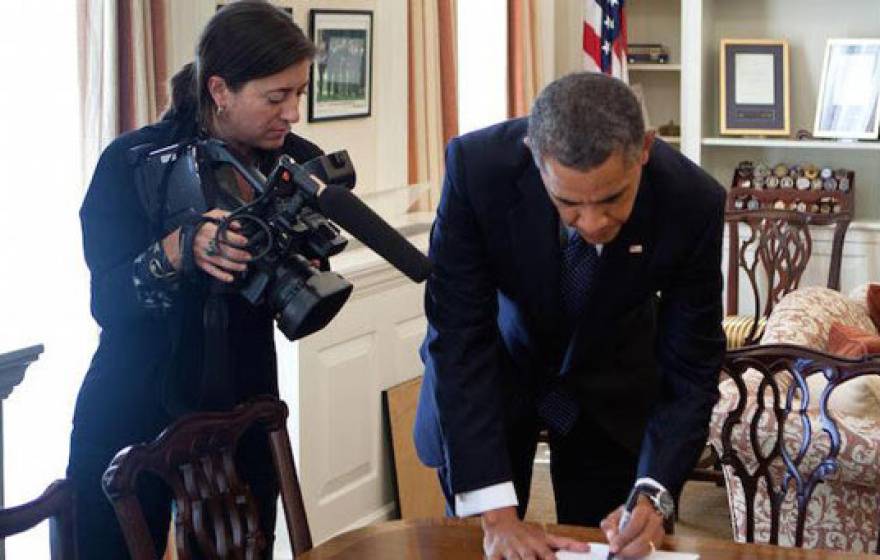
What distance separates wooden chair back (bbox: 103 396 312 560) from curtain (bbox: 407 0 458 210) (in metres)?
2.85

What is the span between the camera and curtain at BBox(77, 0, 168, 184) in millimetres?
3244

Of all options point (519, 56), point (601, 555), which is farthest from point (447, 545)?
point (519, 56)

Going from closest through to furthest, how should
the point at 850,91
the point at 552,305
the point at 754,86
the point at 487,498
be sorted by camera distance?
1. the point at 487,498
2. the point at 552,305
3. the point at 850,91
4. the point at 754,86

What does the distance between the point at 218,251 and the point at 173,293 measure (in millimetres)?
177

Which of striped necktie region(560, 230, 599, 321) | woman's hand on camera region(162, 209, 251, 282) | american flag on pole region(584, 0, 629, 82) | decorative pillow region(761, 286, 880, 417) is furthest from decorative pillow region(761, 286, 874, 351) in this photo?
woman's hand on camera region(162, 209, 251, 282)

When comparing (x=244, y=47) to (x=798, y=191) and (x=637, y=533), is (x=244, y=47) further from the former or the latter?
(x=798, y=191)

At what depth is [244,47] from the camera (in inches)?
88.9

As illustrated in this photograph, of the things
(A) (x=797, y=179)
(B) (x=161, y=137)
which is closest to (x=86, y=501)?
(B) (x=161, y=137)

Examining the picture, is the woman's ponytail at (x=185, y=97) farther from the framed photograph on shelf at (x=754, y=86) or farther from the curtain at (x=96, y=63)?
the framed photograph on shelf at (x=754, y=86)

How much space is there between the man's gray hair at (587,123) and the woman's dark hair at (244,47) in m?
0.58

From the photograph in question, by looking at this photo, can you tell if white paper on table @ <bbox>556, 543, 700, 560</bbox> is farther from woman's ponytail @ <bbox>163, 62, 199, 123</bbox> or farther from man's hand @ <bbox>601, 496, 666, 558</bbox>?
woman's ponytail @ <bbox>163, 62, 199, 123</bbox>

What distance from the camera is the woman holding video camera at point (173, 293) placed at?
2.26 m

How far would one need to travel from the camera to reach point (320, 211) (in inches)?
79.8

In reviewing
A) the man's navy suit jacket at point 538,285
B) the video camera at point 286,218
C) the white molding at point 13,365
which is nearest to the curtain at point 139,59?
the white molding at point 13,365
